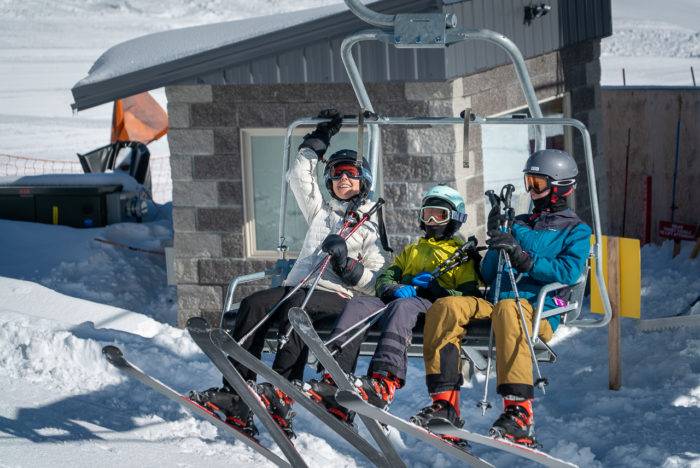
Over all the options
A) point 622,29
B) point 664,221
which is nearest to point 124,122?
point 664,221

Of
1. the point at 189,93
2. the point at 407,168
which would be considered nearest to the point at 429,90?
the point at 407,168

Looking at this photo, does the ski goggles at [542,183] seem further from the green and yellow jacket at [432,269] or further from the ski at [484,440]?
the ski at [484,440]

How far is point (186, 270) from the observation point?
35.9 ft

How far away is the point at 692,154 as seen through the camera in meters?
14.2

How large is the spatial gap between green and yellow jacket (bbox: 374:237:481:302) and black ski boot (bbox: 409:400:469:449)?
0.76 m

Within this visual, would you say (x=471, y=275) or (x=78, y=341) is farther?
(x=78, y=341)

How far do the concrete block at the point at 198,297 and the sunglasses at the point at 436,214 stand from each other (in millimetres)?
4506

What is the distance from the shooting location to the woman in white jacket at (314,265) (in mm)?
6395

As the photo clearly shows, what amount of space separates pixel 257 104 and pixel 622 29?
32285 mm

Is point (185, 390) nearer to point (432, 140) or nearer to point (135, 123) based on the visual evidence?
point (432, 140)

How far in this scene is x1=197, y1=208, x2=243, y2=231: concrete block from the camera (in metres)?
10.7

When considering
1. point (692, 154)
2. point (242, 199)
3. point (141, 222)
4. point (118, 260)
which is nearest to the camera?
point (242, 199)

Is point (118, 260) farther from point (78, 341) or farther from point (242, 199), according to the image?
point (78, 341)

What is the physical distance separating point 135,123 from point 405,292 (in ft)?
44.2
